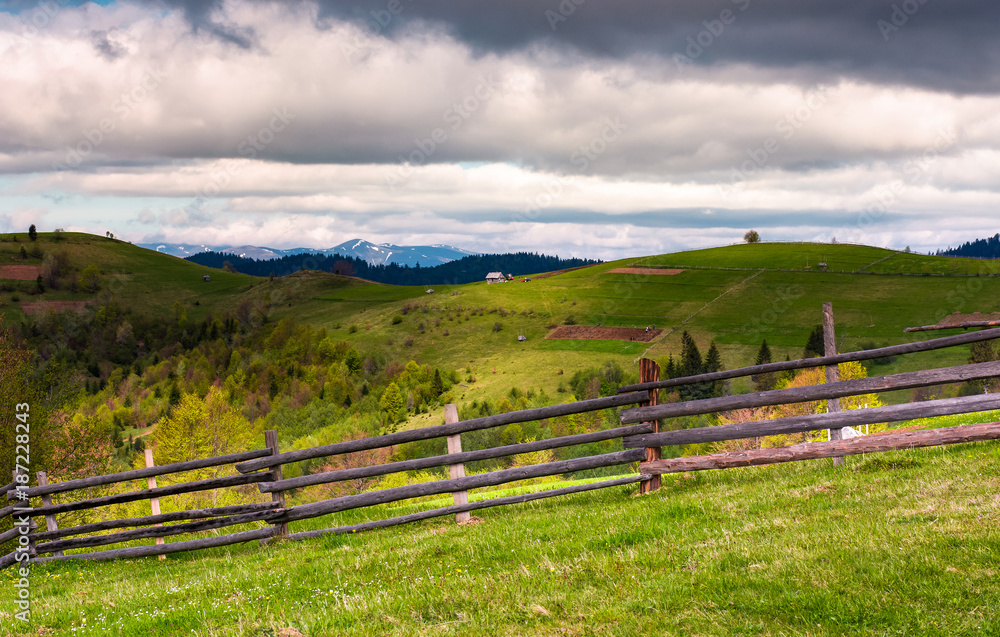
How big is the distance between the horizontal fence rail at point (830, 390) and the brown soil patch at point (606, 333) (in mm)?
126399

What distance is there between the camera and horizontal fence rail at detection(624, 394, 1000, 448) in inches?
367

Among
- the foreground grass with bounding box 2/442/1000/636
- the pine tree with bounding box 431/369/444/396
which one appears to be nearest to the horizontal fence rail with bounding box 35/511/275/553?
the foreground grass with bounding box 2/442/1000/636

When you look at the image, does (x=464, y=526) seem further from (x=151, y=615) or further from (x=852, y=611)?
(x=852, y=611)

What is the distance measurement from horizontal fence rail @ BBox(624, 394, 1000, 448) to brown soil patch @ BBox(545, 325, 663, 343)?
126345 millimetres

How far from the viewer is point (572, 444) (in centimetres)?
1118

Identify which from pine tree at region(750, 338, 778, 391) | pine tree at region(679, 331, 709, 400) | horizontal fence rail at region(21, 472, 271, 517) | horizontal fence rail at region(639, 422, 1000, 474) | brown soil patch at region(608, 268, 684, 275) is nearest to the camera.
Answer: horizontal fence rail at region(639, 422, 1000, 474)

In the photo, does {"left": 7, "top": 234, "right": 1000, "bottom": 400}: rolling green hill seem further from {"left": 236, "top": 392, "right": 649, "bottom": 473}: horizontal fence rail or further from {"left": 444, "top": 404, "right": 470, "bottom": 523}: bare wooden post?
{"left": 444, "top": 404, "right": 470, "bottom": 523}: bare wooden post

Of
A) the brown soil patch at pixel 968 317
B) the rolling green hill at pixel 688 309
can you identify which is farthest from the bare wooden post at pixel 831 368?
the brown soil patch at pixel 968 317

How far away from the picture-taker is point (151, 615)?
25.0 feet

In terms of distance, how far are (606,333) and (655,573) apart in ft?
454

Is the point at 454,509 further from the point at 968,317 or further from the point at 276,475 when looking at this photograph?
the point at 968,317

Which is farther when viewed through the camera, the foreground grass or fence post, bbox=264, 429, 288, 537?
fence post, bbox=264, 429, 288, 537

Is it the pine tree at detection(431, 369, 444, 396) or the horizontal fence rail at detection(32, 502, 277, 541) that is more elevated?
the horizontal fence rail at detection(32, 502, 277, 541)

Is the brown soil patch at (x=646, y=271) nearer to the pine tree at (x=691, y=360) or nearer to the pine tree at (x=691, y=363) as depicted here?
the pine tree at (x=691, y=363)
